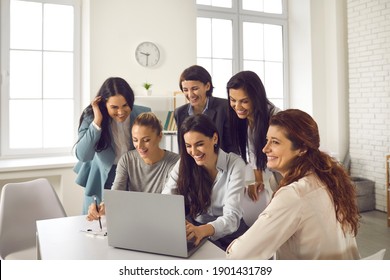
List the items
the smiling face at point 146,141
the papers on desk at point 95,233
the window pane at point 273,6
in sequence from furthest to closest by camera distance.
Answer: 1. the window pane at point 273,6
2. the smiling face at point 146,141
3. the papers on desk at point 95,233

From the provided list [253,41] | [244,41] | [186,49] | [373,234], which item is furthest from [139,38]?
[373,234]

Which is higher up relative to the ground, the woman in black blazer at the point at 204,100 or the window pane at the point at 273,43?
the window pane at the point at 273,43

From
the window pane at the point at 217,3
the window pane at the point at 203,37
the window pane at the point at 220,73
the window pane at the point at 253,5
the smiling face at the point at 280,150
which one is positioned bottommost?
the smiling face at the point at 280,150

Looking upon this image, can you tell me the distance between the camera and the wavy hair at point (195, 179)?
5.27ft

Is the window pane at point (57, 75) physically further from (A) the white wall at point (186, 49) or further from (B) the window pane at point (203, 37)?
(B) the window pane at point (203, 37)

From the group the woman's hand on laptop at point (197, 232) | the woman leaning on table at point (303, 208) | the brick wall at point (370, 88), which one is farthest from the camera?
the brick wall at point (370, 88)

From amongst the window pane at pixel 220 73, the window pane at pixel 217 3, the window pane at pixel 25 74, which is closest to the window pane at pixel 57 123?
the window pane at pixel 25 74

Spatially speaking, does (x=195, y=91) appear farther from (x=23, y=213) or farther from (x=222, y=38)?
(x=222, y=38)

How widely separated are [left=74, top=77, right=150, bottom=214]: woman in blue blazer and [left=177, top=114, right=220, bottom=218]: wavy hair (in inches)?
17.5

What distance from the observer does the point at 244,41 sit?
468 centimetres

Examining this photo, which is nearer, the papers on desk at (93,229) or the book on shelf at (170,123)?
the papers on desk at (93,229)

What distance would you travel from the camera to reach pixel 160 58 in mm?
3797
